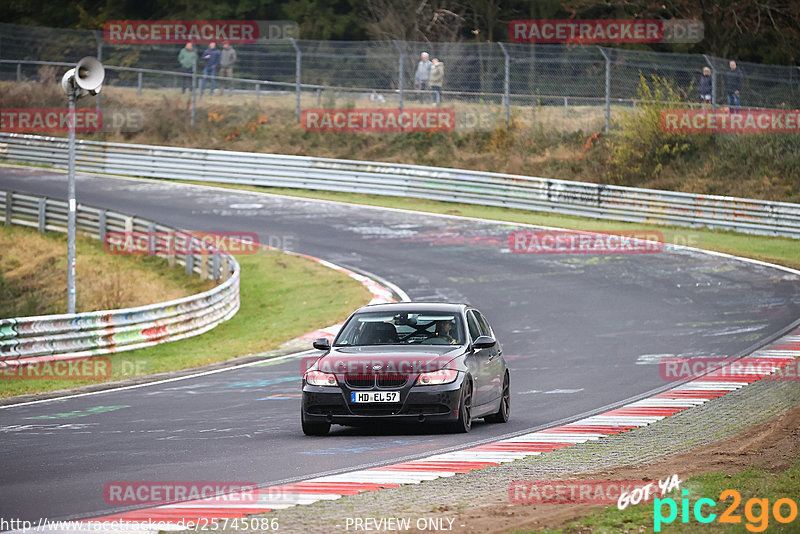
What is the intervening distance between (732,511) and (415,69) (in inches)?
1350

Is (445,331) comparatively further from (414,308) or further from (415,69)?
(415,69)

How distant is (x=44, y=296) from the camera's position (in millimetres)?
29734

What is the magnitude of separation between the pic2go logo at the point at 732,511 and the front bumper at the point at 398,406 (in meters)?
4.02

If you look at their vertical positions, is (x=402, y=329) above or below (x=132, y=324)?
above

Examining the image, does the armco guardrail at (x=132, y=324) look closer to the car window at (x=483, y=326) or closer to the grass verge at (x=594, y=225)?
the car window at (x=483, y=326)

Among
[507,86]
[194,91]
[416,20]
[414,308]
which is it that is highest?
[416,20]

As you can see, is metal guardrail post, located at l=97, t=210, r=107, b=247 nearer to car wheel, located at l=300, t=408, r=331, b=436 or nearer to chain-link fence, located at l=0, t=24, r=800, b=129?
chain-link fence, located at l=0, t=24, r=800, b=129

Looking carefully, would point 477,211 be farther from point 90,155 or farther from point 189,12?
point 189,12

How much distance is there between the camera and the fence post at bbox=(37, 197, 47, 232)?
116ft

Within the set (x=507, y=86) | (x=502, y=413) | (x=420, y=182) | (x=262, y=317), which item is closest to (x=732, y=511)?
(x=502, y=413)

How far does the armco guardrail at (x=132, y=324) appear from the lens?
18.4m

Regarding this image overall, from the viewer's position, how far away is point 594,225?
112 feet

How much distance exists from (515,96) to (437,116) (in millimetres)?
3420

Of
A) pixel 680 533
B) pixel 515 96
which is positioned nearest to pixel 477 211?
pixel 515 96
